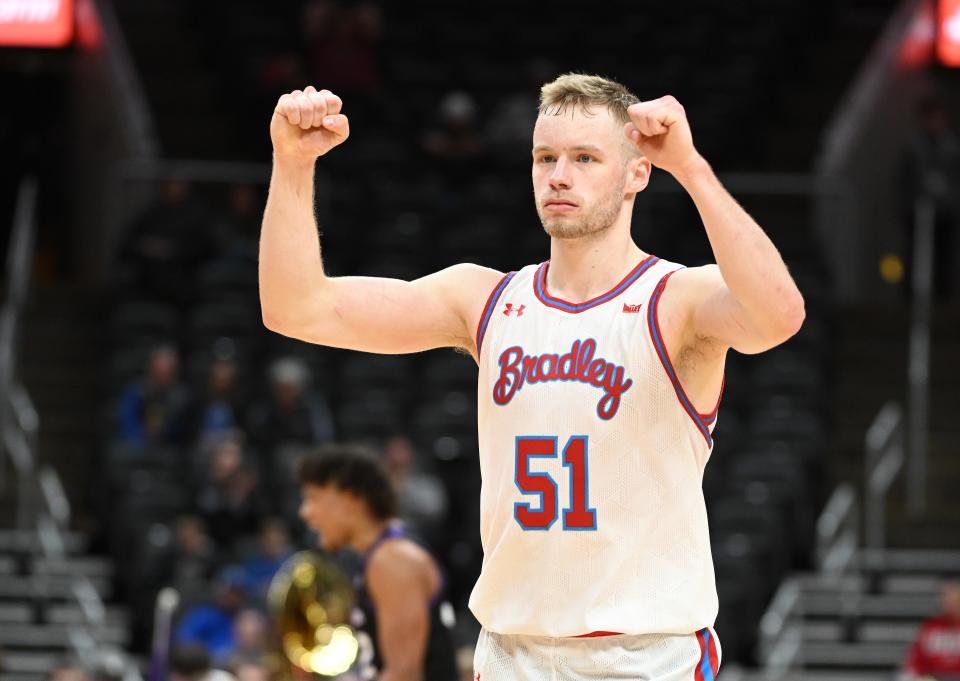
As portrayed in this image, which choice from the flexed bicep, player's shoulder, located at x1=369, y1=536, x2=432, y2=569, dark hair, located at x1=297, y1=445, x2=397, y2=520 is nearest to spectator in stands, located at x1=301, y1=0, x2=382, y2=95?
dark hair, located at x1=297, y1=445, x2=397, y2=520

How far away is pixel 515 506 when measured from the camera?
454 centimetres

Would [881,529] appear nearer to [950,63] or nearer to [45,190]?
[950,63]

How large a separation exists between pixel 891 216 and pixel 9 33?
325 inches

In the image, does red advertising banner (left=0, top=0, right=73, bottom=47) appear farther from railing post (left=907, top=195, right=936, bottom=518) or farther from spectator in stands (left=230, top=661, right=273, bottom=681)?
railing post (left=907, top=195, right=936, bottom=518)

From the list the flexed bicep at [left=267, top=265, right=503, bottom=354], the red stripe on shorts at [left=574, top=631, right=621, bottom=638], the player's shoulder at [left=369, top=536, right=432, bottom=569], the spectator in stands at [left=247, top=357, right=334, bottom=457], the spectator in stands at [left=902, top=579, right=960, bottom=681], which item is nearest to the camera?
the red stripe on shorts at [left=574, top=631, right=621, bottom=638]

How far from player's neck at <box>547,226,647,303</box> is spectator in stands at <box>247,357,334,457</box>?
9.23 m

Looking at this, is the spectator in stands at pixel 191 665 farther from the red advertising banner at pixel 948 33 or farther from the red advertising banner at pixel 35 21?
the red advertising banner at pixel 948 33

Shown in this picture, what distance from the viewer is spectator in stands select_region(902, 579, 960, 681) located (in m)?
13.0

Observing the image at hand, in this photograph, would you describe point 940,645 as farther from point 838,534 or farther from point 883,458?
point 883,458

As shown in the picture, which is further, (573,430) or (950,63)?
(950,63)

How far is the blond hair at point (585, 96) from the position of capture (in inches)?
182

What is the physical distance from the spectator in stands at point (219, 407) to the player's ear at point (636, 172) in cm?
965

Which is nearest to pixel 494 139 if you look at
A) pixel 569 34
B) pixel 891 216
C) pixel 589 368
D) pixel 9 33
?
pixel 569 34

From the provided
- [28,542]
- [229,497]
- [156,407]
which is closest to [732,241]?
[229,497]
